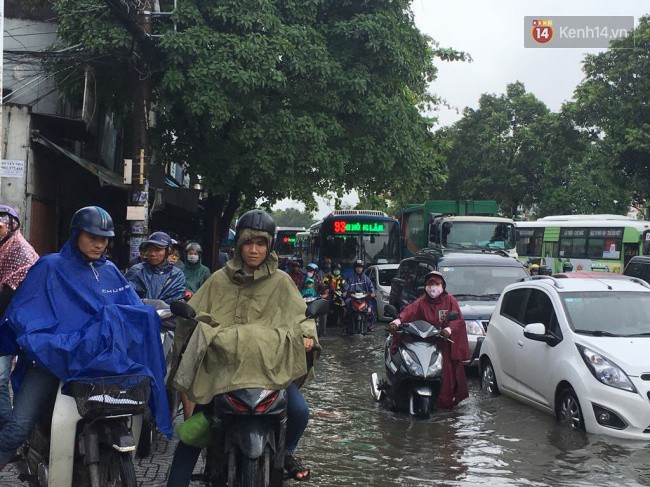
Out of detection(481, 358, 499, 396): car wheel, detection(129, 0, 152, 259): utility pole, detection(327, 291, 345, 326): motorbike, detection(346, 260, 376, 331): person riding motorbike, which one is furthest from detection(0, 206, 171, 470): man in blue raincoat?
detection(327, 291, 345, 326): motorbike

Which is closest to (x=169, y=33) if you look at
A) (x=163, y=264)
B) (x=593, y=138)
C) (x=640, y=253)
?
(x=163, y=264)

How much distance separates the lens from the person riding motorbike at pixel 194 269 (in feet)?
33.5

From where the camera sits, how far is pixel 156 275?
739 cm

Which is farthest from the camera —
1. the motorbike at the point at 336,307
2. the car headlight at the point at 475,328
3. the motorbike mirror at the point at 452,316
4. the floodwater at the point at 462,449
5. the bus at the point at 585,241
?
the bus at the point at 585,241

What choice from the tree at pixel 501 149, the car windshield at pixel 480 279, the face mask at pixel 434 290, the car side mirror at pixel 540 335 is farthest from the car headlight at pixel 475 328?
the tree at pixel 501 149

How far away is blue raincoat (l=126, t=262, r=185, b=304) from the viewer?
728cm

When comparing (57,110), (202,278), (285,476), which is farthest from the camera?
(57,110)

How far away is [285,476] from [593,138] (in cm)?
3330

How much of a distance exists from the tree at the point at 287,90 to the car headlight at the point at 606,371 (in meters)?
10.7

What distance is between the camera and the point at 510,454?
7.38 metres

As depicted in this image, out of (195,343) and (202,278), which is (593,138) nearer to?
(202,278)

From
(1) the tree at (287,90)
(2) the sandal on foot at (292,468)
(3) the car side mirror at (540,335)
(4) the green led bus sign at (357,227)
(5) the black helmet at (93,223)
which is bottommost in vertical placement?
(2) the sandal on foot at (292,468)

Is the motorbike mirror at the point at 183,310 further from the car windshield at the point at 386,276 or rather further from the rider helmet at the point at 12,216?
the car windshield at the point at 386,276

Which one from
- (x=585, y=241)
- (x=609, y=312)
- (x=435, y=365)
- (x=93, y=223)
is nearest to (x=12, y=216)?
(x=93, y=223)
